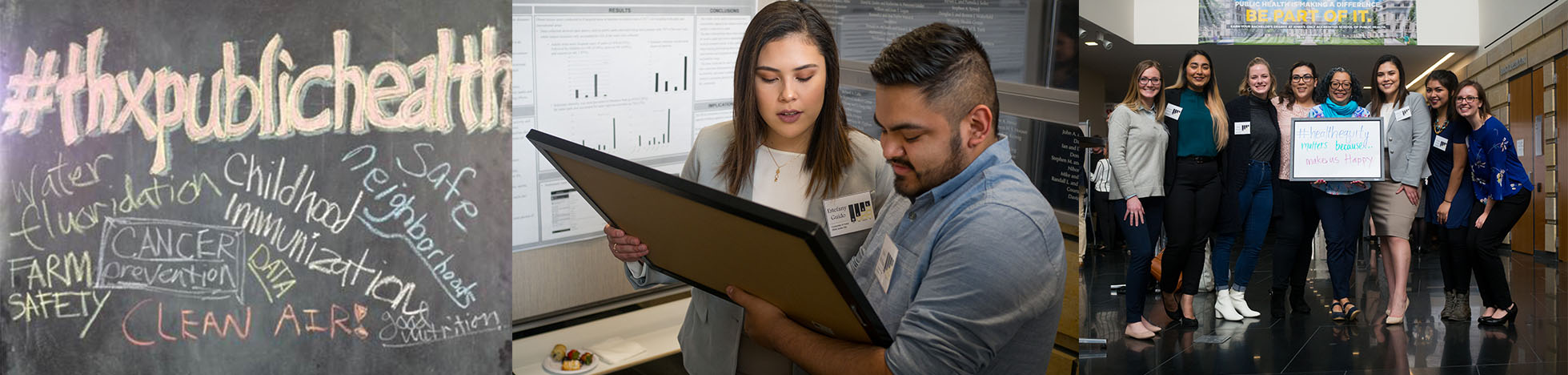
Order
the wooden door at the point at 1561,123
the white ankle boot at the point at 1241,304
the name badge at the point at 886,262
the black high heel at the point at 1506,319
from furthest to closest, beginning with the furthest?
the wooden door at the point at 1561,123, the white ankle boot at the point at 1241,304, the black high heel at the point at 1506,319, the name badge at the point at 886,262

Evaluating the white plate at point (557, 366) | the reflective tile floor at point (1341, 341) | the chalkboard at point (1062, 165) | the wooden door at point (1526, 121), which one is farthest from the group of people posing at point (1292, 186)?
the white plate at point (557, 366)

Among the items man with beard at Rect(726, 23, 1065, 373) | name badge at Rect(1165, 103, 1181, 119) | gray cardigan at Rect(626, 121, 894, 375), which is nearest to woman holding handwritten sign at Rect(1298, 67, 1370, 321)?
name badge at Rect(1165, 103, 1181, 119)

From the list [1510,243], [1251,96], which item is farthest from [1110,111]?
[1510,243]

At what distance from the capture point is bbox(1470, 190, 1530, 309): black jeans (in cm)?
442

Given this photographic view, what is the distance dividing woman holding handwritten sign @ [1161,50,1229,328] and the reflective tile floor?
495 mm

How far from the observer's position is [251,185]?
1713mm

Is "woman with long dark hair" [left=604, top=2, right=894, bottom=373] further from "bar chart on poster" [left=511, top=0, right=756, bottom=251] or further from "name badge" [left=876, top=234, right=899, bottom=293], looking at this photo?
"name badge" [left=876, top=234, right=899, bottom=293]

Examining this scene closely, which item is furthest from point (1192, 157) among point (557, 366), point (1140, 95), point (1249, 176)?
point (557, 366)

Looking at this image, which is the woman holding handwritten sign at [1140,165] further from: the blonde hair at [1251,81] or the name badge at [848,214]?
the name badge at [848,214]

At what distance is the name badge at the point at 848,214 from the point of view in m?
1.77

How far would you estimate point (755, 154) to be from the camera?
1829mm

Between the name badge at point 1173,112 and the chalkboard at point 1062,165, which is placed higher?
the name badge at point 1173,112

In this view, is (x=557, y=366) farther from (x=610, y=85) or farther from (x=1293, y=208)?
(x=1293, y=208)

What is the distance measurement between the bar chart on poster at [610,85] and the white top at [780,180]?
0.37m
